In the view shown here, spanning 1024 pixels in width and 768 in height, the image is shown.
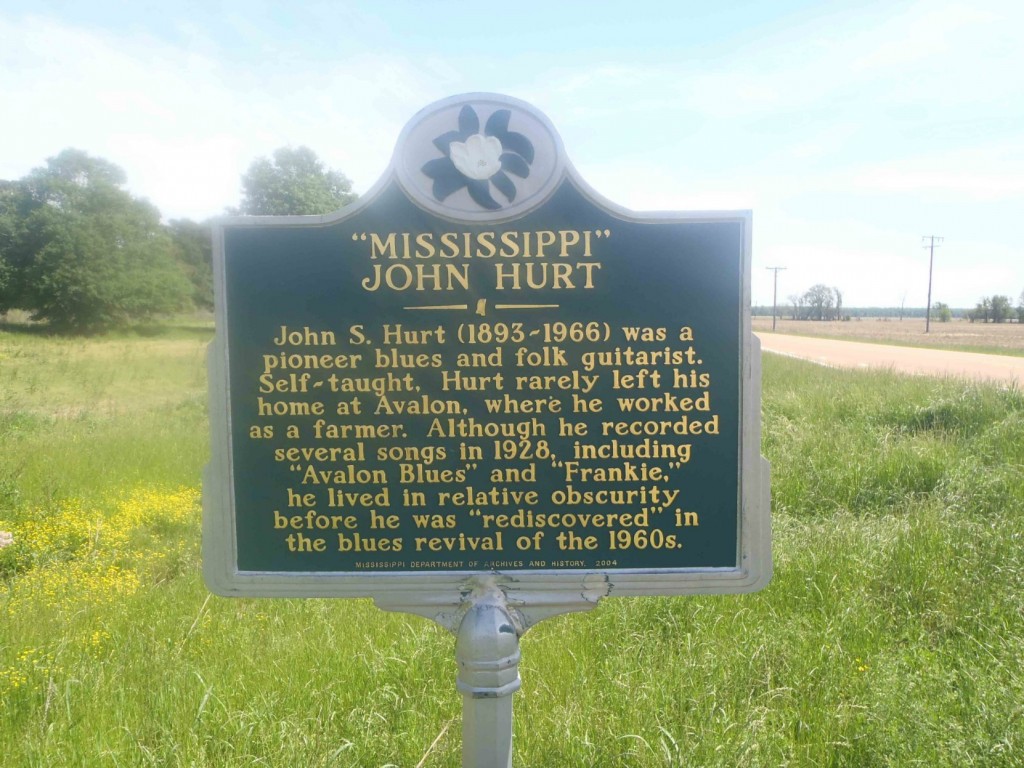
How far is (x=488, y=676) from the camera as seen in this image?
192cm

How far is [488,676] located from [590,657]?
4.05 feet

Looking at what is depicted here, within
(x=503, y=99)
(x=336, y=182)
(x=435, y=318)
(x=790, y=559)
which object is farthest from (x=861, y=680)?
(x=336, y=182)

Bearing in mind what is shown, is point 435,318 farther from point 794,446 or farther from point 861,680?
point 794,446

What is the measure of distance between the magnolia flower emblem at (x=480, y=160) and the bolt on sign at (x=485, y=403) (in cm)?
6

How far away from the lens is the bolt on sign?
1950 millimetres

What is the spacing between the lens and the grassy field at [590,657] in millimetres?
2350

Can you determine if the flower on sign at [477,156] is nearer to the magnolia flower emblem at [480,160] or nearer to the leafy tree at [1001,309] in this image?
the magnolia flower emblem at [480,160]

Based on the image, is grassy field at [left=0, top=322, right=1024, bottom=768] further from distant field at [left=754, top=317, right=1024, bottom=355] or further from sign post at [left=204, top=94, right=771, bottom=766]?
distant field at [left=754, top=317, right=1024, bottom=355]

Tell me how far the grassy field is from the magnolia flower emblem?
196 cm

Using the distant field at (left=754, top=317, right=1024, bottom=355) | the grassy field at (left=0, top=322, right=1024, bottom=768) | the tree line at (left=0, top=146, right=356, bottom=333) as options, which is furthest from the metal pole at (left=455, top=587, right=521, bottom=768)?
the distant field at (left=754, top=317, right=1024, bottom=355)

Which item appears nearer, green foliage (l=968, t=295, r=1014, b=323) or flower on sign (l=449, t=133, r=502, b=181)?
flower on sign (l=449, t=133, r=502, b=181)

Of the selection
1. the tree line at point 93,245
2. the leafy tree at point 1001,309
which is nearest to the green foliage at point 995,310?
the leafy tree at point 1001,309

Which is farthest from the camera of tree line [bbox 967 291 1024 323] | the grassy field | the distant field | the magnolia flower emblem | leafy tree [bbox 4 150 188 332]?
tree line [bbox 967 291 1024 323]

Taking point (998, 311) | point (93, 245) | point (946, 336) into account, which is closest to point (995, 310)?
point (998, 311)
